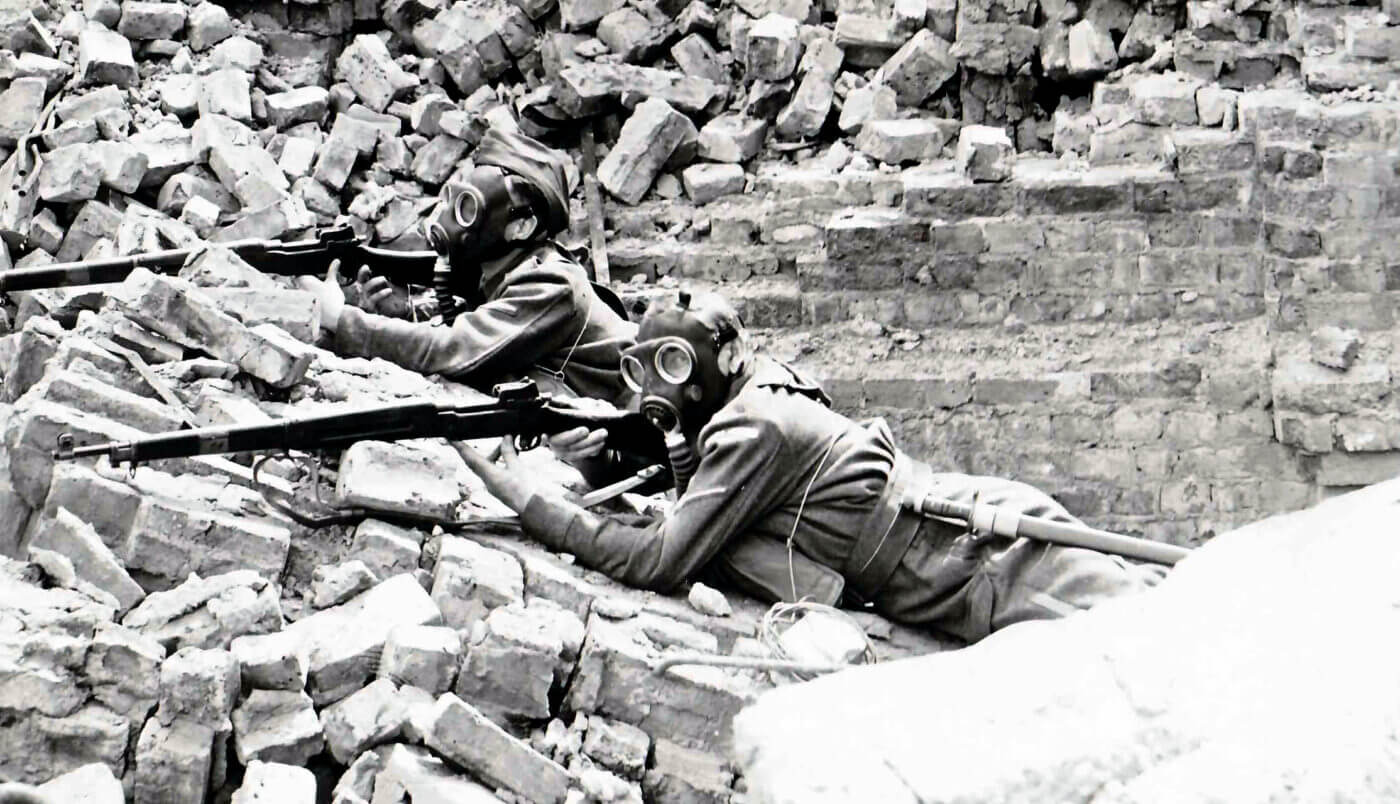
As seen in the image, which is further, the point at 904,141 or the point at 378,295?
the point at 904,141

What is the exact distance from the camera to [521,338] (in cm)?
682

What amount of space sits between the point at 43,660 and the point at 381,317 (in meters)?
3.05

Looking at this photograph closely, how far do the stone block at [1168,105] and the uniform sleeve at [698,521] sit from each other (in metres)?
4.33

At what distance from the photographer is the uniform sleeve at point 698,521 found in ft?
16.9

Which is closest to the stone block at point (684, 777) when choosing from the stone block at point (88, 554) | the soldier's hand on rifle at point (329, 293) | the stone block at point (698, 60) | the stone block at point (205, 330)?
the stone block at point (88, 554)

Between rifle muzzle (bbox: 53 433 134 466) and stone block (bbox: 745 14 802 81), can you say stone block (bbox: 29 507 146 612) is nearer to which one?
rifle muzzle (bbox: 53 433 134 466)

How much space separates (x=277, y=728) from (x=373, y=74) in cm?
643

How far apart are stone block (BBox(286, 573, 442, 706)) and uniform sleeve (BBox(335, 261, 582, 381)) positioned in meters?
2.10

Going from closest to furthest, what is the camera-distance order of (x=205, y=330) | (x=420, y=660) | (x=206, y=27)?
(x=420, y=660), (x=205, y=330), (x=206, y=27)

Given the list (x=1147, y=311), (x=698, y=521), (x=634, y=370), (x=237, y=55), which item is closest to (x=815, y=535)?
(x=698, y=521)

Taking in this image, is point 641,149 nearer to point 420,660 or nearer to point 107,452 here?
point 107,452

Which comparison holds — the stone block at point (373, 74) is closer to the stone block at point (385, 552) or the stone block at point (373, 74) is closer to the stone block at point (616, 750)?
the stone block at point (385, 552)

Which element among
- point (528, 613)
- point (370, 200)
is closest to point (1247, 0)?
point (370, 200)

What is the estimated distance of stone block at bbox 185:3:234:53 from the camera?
31.8 ft
